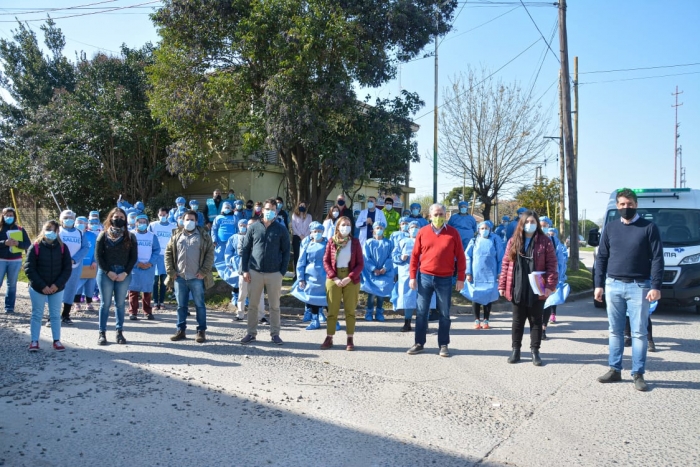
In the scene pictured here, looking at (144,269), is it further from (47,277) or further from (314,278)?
(314,278)

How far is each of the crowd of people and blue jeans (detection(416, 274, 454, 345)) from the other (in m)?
0.01

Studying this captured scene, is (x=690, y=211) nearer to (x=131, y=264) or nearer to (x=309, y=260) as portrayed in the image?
(x=309, y=260)

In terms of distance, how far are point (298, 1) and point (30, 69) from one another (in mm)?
22664

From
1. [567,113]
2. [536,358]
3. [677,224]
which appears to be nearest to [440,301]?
[536,358]

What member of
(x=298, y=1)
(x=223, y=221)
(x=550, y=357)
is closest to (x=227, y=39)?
(x=298, y=1)

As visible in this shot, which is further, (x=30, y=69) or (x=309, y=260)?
(x=30, y=69)

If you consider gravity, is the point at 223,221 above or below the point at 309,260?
above

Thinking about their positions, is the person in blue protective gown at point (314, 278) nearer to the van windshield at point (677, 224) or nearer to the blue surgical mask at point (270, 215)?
the blue surgical mask at point (270, 215)

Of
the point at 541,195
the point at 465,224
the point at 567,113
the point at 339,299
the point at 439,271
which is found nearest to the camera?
the point at 439,271

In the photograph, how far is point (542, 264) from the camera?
7.25 metres

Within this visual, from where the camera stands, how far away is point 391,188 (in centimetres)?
1642

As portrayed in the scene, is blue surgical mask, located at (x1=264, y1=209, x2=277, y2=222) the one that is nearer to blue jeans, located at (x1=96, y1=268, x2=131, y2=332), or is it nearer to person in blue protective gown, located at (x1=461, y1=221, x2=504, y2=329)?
blue jeans, located at (x1=96, y1=268, x2=131, y2=332)

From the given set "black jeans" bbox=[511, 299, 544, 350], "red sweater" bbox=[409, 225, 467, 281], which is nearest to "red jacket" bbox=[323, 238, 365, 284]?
"red sweater" bbox=[409, 225, 467, 281]

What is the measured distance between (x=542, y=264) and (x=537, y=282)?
306 millimetres
